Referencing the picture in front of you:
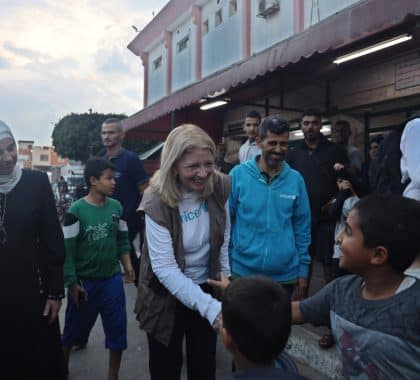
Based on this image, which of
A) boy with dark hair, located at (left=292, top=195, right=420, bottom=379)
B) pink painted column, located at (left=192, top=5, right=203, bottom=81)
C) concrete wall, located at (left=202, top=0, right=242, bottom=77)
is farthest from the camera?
pink painted column, located at (left=192, top=5, right=203, bottom=81)

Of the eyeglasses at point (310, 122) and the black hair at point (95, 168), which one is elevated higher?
the eyeglasses at point (310, 122)

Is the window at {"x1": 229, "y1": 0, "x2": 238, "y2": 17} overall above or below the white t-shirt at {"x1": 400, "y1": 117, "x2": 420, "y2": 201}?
above

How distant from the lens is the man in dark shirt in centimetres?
438

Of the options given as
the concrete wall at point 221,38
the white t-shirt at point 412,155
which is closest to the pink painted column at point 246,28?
the concrete wall at point 221,38

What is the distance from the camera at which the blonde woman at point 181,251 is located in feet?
6.78

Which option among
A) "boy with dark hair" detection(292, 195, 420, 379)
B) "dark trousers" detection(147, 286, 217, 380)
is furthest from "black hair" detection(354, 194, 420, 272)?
"dark trousers" detection(147, 286, 217, 380)

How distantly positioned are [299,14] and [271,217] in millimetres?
6653

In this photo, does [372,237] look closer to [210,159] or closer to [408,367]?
[408,367]

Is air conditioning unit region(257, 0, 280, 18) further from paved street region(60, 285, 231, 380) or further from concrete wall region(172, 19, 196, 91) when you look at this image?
paved street region(60, 285, 231, 380)

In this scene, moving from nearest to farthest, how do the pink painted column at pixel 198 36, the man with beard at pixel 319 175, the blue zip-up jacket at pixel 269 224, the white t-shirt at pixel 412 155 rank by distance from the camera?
the white t-shirt at pixel 412 155, the blue zip-up jacket at pixel 269 224, the man with beard at pixel 319 175, the pink painted column at pixel 198 36

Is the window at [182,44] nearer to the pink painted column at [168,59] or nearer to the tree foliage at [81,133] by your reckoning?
the pink painted column at [168,59]

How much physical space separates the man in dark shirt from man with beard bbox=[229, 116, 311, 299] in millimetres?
1742

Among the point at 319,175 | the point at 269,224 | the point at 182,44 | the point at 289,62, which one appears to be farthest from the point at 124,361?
the point at 182,44

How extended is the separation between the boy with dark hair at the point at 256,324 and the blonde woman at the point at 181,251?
22.4 inches
